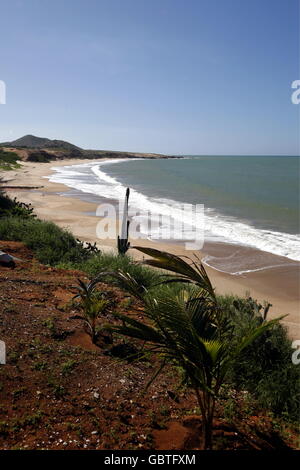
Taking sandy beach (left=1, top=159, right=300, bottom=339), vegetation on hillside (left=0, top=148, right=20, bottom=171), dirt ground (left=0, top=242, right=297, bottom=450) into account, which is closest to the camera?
dirt ground (left=0, top=242, right=297, bottom=450)

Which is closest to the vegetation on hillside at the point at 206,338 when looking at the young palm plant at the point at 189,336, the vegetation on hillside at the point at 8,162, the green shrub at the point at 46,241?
the young palm plant at the point at 189,336

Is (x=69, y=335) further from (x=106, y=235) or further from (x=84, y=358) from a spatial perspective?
(x=106, y=235)

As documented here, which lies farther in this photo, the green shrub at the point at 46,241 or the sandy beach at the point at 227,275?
the green shrub at the point at 46,241

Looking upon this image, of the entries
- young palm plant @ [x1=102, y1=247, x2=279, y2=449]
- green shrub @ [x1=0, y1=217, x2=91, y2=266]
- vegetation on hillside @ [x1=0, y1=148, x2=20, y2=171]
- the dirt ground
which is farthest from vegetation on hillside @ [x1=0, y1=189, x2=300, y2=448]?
vegetation on hillside @ [x1=0, y1=148, x2=20, y2=171]

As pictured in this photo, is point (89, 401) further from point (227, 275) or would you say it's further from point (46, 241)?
point (227, 275)

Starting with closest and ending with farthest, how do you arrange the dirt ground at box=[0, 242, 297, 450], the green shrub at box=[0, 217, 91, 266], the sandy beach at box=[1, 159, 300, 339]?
the dirt ground at box=[0, 242, 297, 450]
the sandy beach at box=[1, 159, 300, 339]
the green shrub at box=[0, 217, 91, 266]

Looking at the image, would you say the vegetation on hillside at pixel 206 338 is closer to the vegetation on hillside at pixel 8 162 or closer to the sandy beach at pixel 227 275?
the sandy beach at pixel 227 275

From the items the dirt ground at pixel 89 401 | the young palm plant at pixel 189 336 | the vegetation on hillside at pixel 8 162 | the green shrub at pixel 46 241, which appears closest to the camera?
the young palm plant at pixel 189 336

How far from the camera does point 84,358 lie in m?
3.62

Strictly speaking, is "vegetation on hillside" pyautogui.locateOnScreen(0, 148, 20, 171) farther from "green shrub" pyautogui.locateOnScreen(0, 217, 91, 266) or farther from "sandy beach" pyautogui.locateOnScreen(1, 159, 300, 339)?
"green shrub" pyautogui.locateOnScreen(0, 217, 91, 266)

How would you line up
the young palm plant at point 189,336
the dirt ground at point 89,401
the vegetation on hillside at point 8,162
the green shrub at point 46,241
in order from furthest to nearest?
the vegetation on hillside at point 8,162
the green shrub at point 46,241
the dirt ground at point 89,401
the young palm plant at point 189,336

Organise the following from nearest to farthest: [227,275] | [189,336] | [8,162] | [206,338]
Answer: [189,336] < [206,338] < [227,275] < [8,162]

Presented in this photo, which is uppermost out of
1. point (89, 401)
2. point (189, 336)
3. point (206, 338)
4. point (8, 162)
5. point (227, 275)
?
point (8, 162)

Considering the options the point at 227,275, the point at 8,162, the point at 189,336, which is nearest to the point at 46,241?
the point at 227,275
